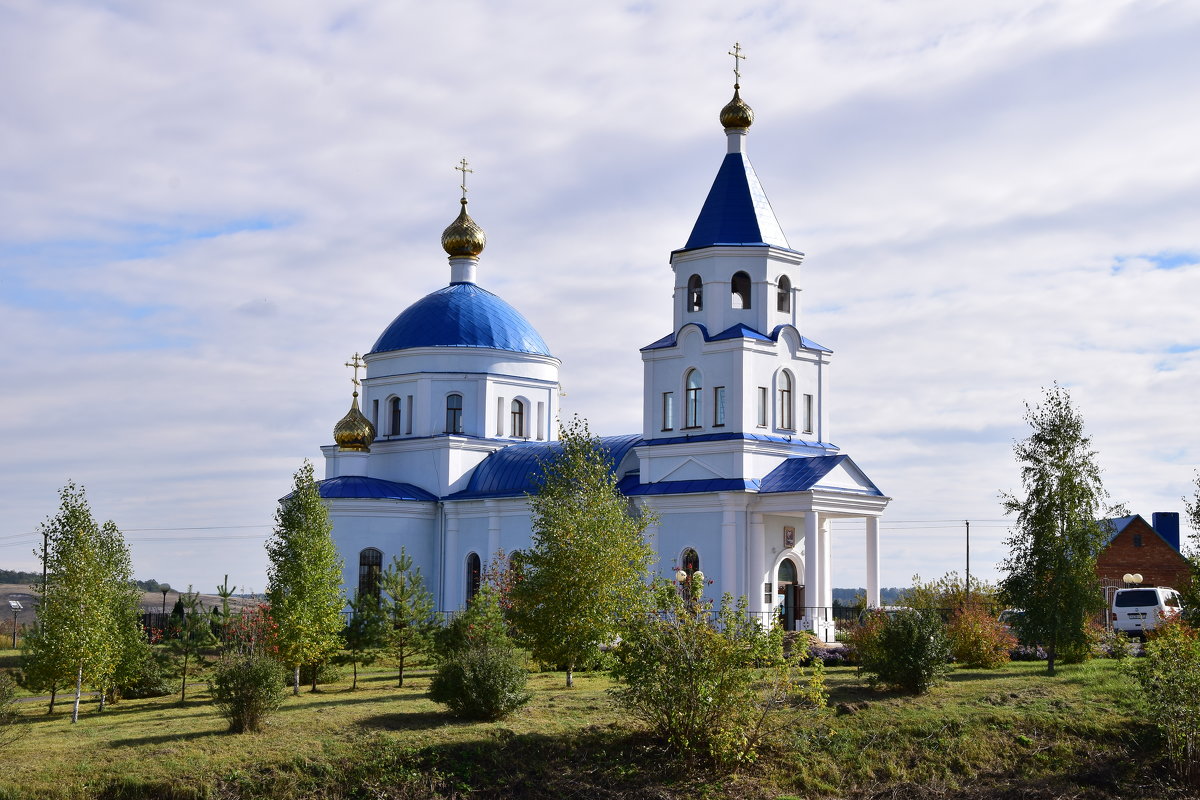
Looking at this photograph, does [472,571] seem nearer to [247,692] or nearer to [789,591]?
[789,591]

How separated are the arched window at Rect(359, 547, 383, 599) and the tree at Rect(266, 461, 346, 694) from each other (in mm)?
13421

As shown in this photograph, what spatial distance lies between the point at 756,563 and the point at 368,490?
42.0ft

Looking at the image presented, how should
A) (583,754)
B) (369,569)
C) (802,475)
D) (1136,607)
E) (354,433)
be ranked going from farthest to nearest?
(354,433)
(369,569)
(802,475)
(1136,607)
(583,754)

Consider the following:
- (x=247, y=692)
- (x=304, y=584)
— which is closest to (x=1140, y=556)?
(x=304, y=584)

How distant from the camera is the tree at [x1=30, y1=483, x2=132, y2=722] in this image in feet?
75.2

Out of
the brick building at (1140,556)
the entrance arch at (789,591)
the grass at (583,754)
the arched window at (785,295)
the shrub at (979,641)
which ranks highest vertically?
the arched window at (785,295)

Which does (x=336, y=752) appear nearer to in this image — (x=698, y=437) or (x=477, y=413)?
(x=698, y=437)

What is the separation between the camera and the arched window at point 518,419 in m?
44.5

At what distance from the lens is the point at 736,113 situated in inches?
1465

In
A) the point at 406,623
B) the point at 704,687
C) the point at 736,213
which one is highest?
the point at 736,213

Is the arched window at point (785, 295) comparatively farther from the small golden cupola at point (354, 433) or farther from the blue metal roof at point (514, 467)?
the small golden cupola at point (354, 433)

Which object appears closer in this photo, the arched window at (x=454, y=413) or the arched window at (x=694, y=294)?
the arched window at (x=694, y=294)

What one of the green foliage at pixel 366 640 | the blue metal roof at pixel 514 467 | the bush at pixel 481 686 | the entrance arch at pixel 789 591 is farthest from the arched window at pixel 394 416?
the bush at pixel 481 686

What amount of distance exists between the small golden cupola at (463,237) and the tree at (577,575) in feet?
74.2
